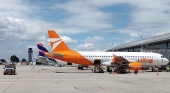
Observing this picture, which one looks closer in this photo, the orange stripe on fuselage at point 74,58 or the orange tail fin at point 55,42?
the orange stripe on fuselage at point 74,58

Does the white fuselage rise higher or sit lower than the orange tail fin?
lower

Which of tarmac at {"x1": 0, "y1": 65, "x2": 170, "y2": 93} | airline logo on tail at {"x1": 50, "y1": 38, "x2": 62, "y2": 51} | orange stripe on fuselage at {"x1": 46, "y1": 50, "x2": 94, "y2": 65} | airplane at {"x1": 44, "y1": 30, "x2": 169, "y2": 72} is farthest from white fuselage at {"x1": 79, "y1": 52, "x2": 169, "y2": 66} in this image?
tarmac at {"x1": 0, "y1": 65, "x2": 170, "y2": 93}

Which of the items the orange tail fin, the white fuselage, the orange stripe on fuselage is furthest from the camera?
the white fuselage

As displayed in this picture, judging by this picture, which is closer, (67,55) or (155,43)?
(67,55)

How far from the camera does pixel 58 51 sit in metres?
43.1

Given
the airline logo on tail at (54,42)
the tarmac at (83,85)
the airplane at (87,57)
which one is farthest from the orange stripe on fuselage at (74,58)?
the tarmac at (83,85)

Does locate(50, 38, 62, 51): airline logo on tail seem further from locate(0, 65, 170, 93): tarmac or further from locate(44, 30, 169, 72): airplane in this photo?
locate(0, 65, 170, 93): tarmac

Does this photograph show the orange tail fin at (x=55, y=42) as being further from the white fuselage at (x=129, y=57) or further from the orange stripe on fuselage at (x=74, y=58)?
the white fuselage at (x=129, y=57)

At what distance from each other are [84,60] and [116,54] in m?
5.99

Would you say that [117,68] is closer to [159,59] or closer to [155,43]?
[159,59]

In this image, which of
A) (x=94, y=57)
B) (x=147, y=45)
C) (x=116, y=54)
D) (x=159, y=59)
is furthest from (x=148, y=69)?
(x=147, y=45)

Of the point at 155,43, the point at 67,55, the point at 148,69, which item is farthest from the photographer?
the point at 155,43

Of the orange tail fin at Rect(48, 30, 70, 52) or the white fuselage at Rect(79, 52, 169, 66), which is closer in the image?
the orange tail fin at Rect(48, 30, 70, 52)

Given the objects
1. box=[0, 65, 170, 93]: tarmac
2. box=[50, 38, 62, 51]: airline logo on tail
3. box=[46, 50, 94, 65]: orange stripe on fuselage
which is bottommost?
box=[0, 65, 170, 93]: tarmac
